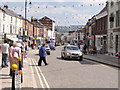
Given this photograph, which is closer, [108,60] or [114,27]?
[108,60]

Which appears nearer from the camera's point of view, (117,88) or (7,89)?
(7,89)

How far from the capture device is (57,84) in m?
10.2

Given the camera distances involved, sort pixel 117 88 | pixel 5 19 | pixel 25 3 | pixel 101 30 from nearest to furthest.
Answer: pixel 117 88, pixel 25 3, pixel 101 30, pixel 5 19

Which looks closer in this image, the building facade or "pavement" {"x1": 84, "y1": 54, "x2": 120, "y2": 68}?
"pavement" {"x1": 84, "y1": 54, "x2": 120, "y2": 68}

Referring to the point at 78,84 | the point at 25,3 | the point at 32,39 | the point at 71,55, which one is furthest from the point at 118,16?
the point at 32,39

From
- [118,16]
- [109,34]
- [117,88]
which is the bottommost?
[117,88]

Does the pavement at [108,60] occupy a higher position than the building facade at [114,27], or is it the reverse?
the building facade at [114,27]

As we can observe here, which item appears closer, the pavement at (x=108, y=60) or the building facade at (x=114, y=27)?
the pavement at (x=108, y=60)

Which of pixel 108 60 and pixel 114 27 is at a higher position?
pixel 114 27

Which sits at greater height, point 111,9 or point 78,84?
point 111,9

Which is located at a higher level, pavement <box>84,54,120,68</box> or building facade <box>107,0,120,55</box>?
building facade <box>107,0,120,55</box>

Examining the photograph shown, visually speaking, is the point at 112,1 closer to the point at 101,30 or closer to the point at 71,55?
the point at 101,30

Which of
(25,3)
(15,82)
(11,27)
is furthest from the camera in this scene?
(11,27)

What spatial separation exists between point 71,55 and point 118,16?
1025cm
